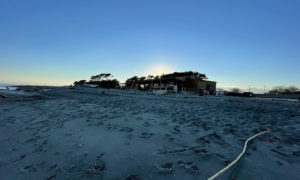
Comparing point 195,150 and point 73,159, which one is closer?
point 73,159

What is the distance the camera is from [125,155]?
2.11 metres

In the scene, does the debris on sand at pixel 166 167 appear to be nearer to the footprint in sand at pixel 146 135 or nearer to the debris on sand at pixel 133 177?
the debris on sand at pixel 133 177

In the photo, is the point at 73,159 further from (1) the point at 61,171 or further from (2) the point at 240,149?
(2) the point at 240,149

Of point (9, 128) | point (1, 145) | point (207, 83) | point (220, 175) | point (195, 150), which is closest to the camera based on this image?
point (220, 175)

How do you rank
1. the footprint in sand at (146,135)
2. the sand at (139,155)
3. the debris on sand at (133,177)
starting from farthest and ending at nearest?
1. the footprint in sand at (146,135)
2. the sand at (139,155)
3. the debris on sand at (133,177)

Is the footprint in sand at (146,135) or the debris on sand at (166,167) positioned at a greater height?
the debris on sand at (166,167)

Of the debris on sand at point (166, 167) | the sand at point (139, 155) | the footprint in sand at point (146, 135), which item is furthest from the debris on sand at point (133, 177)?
the footprint in sand at point (146, 135)

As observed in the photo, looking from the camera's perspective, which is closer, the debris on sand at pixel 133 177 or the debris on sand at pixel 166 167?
the debris on sand at pixel 133 177

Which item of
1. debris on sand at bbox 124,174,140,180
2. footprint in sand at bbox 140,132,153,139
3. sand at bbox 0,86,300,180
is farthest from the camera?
footprint in sand at bbox 140,132,153,139

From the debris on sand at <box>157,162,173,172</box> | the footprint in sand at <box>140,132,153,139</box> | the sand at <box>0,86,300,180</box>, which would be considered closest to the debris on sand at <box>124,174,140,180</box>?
the sand at <box>0,86,300,180</box>

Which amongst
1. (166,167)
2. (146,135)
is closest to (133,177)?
(166,167)

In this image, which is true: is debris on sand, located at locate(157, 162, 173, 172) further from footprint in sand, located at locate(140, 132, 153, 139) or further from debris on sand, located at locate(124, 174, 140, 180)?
footprint in sand, located at locate(140, 132, 153, 139)

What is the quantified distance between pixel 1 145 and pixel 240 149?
194 inches

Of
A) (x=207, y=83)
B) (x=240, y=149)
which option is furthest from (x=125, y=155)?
(x=207, y=83)
